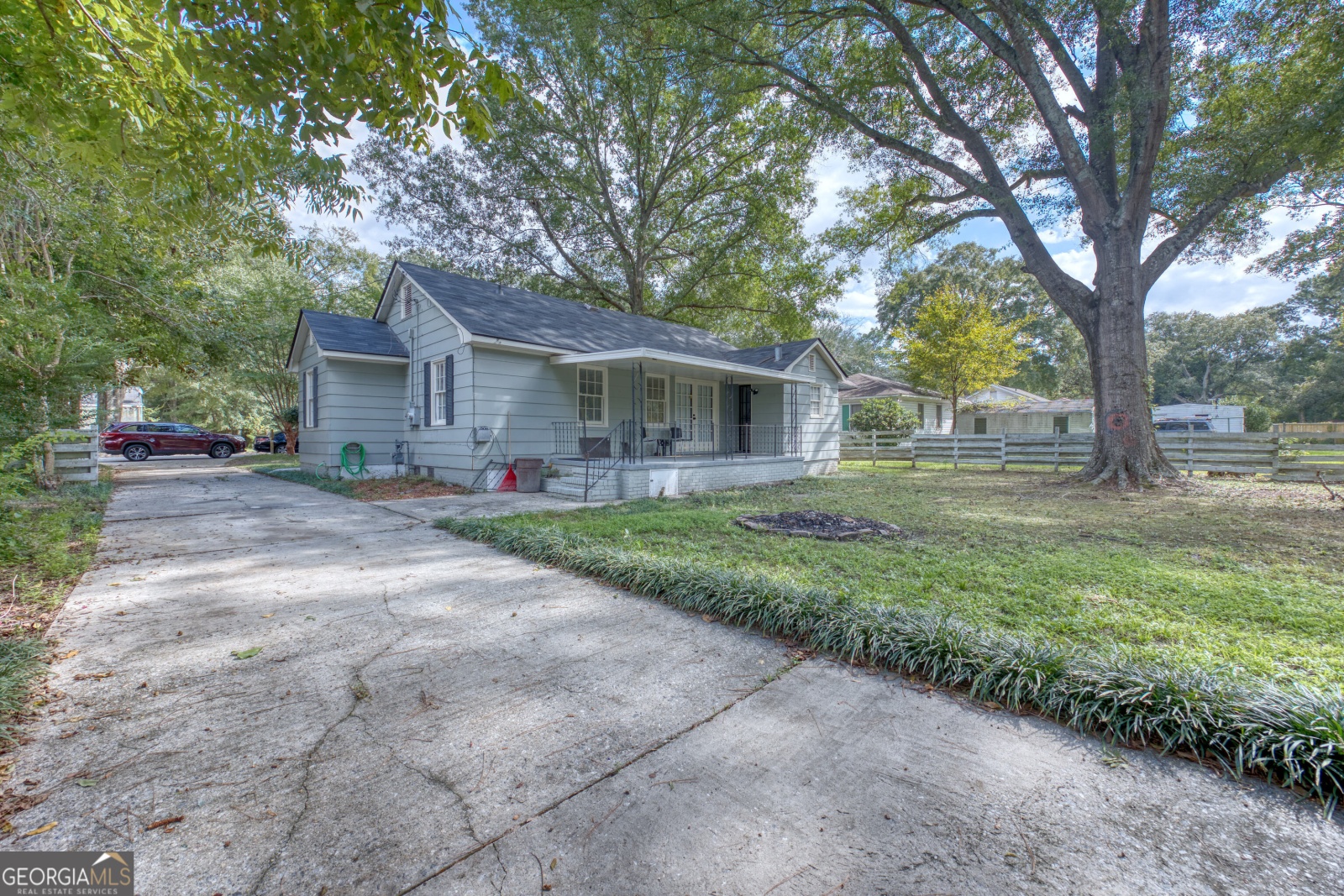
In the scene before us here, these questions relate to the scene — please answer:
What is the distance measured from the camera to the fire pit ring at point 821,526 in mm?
5891

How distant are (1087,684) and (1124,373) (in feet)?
36.2

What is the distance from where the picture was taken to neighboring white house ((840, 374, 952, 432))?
26.4 meters

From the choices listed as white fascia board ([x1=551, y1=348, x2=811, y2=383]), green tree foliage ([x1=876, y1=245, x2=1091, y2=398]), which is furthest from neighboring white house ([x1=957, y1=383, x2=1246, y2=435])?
white fascia board ([x1=551, y1=348, x2=811, y2=383])

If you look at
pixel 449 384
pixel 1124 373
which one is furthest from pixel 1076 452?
pixel 449 384

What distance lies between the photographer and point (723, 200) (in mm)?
18500

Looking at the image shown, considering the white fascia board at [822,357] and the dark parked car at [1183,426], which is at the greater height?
the white fascia board at [822,357]

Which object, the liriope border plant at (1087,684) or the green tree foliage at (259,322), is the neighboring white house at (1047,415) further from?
the green tree foliage at (259,322)

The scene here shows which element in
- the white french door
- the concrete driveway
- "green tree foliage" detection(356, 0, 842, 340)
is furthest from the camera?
"green tree foliage" detection(356, 0, 842, 340)

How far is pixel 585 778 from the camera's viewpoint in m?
1.89

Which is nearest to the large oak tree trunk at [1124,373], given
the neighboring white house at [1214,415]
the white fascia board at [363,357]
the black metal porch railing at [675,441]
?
the black metal porch railing at [675,441]

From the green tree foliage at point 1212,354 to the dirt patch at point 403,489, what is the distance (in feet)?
180

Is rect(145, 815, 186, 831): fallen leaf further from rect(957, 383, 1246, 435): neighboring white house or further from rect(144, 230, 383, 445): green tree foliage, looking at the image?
rect(957, 383, 1246, 435): neighboring white house

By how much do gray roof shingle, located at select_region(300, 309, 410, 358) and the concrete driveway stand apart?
911 centimetres

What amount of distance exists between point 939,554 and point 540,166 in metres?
17.6
